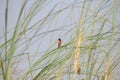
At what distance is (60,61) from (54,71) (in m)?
0.06

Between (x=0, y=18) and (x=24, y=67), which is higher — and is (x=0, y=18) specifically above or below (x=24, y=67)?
above

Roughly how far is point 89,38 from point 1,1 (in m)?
0.86

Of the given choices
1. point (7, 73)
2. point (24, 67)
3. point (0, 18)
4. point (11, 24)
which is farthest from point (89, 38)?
point (0, 18)

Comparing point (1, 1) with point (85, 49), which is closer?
point (85, 49)

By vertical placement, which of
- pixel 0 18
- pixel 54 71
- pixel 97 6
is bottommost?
pixel 54 71

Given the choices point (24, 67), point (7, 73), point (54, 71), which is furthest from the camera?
point (24, 67)

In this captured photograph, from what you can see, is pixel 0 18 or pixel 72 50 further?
pixel 0 18

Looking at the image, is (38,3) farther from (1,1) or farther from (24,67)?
(1,1)

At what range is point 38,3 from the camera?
39 cm

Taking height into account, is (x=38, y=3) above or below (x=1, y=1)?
below

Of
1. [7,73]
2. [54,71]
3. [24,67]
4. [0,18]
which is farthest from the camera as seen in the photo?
[0,18]

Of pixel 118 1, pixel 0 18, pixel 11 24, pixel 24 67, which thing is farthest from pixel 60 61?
pixel 0 18

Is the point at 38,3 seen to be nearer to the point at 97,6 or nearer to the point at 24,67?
the point at 97,6

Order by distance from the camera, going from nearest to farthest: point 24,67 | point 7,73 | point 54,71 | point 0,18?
point 7,73 → point 54,71 → point 24,67 → point 0,18
